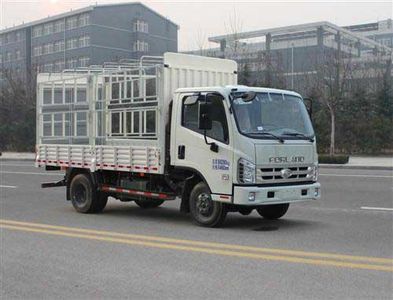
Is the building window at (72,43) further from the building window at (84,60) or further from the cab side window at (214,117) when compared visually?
the cab side window at (214,117)

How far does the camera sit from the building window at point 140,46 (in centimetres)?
7888

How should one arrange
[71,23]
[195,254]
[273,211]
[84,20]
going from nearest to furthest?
1. [195,254]
2. [273,211]
3. [84,20]
4. [71,23]

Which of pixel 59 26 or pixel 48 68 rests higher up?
pixel 59 26

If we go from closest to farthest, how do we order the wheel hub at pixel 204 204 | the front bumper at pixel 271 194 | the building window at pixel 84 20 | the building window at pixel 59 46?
the front bumper at pixel 271 194 < the wheel hub at pixel 204 204 < the building window at pixel 84 20 < the building window at pixel 59 46

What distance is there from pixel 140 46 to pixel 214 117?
71.6m

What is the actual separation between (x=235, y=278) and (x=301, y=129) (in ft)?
13.6

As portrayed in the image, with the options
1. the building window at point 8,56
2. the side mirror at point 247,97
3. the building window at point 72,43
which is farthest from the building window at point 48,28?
the side mirror at point 247,97

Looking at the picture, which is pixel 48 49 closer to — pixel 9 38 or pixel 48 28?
pixel 48 28

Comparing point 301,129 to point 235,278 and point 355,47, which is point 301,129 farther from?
point 355,47

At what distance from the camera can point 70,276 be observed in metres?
6.56

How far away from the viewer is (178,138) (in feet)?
32.9

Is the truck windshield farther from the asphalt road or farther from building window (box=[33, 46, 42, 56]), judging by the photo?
building window (box=[33, 46, 42, 56])

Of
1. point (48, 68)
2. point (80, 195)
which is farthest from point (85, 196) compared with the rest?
point (48, 68)

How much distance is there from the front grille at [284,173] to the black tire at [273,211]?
37.9 inches
